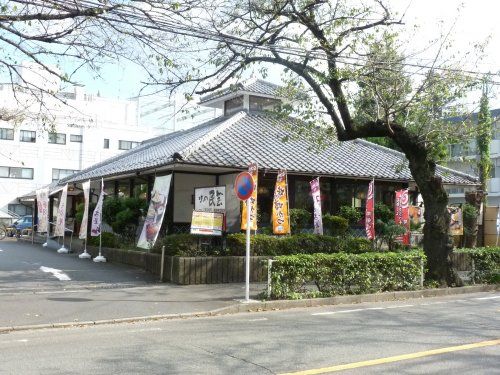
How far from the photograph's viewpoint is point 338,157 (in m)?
21.8

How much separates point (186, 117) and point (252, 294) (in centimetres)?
570

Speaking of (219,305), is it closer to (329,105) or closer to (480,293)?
(329,105)

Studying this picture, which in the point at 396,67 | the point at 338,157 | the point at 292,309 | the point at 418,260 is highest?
the point at 396,67

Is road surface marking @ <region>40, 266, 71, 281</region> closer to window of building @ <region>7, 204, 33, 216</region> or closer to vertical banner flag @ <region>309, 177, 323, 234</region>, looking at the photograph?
vertical banner flag @ <region>309, 177, 323, 234</region>

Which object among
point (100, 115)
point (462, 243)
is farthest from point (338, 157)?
point (100, 115)

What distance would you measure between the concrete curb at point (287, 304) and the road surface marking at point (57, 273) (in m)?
5.57

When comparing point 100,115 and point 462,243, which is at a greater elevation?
point 100,115

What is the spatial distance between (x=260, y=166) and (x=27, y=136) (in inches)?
1270

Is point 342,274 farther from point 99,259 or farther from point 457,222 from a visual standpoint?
point 457,222

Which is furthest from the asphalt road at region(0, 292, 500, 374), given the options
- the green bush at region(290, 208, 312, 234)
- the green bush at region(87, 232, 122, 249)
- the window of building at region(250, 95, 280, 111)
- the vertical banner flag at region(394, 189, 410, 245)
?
the window of building at region(250, 95, 280, 111)

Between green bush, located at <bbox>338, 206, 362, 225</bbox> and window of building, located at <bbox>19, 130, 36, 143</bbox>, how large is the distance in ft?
106

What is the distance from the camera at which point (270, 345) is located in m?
7.49

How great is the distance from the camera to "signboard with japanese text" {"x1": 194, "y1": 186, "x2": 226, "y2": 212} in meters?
15.0

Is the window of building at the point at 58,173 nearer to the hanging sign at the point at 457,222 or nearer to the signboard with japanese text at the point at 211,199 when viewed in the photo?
the signboard with japanese text at the point at 211,199
